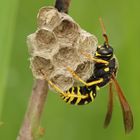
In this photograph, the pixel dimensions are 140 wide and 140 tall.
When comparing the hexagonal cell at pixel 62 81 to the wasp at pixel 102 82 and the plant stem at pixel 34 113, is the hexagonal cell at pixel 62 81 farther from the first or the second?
the plant stem at pixel 34 113

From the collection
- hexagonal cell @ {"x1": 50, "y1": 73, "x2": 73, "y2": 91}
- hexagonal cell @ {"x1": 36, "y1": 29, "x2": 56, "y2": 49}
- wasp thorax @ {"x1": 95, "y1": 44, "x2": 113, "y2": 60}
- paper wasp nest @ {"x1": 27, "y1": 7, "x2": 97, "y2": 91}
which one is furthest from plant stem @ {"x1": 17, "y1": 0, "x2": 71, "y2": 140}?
wasp thorax @ {"x1": 95, "y1": 44, "x2": 113, "y2": 60}

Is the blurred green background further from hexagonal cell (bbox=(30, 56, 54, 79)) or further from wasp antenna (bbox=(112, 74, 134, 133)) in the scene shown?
hexagonal cell (bbox=(30, 56, 54, 79))

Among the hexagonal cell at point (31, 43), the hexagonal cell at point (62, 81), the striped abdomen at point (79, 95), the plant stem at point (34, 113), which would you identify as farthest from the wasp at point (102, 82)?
the plant stem at point (34, 113)

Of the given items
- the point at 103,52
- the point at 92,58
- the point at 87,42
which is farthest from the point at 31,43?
the point at 103,52

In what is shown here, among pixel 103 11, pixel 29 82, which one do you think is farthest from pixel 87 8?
pixel 29 82

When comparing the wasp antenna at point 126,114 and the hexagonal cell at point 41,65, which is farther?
the wasp antenna at point 126,114

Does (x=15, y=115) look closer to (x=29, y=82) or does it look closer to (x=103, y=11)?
(x=29, y=82)
